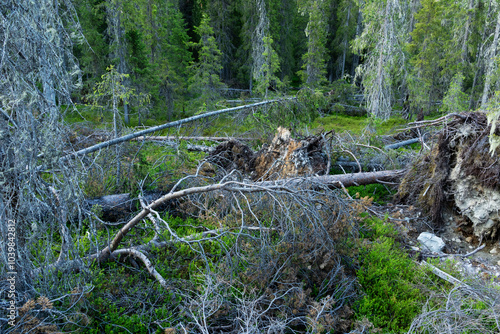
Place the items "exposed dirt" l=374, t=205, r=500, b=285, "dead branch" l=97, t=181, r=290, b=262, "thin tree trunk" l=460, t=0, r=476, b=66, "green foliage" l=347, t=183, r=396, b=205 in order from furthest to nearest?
"thin tree trunk" l=460, t=0, r=476, b=66 < "green foliage" l=347, t=183, r=396, b=205 < "exposed dirt" l=374, t=205, r=500, b=285 < "dead branch" l=97, t=181, r=290, b=262

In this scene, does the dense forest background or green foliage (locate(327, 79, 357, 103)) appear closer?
the dense forest background

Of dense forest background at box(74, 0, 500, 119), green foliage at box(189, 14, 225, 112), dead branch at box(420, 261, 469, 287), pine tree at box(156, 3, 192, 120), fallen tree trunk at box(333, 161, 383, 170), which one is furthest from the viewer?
pine tree at box(156, 3, 192, 120)

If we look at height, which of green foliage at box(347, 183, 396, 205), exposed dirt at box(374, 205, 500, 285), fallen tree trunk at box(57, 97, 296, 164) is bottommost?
exposed dirt at box(374, 205, 500, 285)

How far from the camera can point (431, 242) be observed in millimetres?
6051

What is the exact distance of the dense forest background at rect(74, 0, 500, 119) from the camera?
→ 43.3 feet

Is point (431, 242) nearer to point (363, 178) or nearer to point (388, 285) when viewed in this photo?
point (388, 285)

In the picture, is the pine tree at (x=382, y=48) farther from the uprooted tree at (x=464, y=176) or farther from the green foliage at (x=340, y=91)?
the green foliage at (x=340, y=91)

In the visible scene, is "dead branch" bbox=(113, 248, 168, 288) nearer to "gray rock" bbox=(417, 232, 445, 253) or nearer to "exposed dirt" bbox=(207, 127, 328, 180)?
"exposed dirt" bbox=(207, 127, 328, 180)

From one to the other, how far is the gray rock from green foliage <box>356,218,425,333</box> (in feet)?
2.28

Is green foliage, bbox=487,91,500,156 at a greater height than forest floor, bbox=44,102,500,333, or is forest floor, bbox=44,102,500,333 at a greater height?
green foliage, bbox=487,91,500,156

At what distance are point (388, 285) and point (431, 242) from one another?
194cm

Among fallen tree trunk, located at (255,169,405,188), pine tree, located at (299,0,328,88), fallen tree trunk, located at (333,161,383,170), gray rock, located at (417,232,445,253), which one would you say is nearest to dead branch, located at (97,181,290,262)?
gray rock, located at (417,232,445,253)

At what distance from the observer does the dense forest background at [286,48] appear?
13.2 meters

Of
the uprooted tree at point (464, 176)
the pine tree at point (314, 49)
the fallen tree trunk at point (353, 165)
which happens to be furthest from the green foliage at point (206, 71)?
the uprooted tree at point (464, 176)
